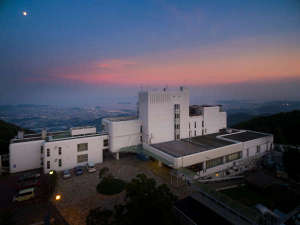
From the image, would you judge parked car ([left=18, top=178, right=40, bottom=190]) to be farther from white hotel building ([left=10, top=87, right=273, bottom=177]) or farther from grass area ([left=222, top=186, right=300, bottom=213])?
grass area ([left=222, top=186, right=300, bottom=213])

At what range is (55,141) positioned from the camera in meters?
24.5

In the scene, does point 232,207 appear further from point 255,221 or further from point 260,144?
point 260,144

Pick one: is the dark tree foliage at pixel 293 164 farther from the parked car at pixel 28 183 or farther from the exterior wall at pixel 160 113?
the parked car at pixel 28 183

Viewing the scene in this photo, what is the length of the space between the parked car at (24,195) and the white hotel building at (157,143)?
6.63 metres

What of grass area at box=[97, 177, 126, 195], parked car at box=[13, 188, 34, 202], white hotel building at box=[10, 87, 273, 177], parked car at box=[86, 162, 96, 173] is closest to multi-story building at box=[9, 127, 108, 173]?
white hotel building at box=[10, 87, 273, 177]

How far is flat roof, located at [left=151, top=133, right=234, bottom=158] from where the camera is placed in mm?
24680

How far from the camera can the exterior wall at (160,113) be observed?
29.2 metres

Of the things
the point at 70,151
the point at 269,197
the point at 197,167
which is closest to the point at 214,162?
the point at 197,167

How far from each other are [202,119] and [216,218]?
2498 centimetres

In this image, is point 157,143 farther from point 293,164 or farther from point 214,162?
point 293,164

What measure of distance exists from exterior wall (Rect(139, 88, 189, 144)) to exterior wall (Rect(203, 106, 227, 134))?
6336mm

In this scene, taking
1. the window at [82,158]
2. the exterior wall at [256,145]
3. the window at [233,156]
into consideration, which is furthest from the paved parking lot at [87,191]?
the exterior wall at [256,145]

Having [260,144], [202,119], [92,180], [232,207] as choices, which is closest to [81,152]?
[92,180]

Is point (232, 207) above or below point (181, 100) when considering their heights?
below
